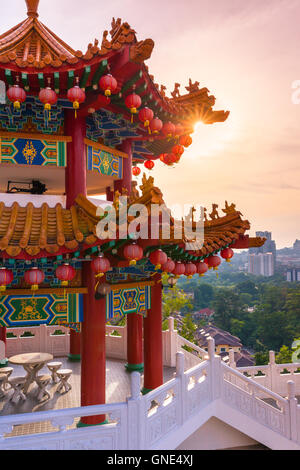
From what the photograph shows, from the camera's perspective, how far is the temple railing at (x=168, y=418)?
528cm

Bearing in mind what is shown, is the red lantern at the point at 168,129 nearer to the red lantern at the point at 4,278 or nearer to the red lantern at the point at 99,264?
the red lantern at the point at 99,264

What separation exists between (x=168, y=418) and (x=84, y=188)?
15.0ft

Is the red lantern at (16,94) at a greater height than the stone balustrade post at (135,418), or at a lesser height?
greater

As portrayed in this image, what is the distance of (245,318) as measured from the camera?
9325cm

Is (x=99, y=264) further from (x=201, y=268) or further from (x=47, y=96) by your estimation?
(x=47, y=96)

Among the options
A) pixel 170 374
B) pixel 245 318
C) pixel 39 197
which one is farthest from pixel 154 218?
pixel 245 318

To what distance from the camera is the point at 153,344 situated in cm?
866

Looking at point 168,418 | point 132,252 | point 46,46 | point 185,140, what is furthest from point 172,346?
point 46,46

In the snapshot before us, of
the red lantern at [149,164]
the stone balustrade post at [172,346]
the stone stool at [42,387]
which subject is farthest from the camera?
the stone balustrade post at [172,346]

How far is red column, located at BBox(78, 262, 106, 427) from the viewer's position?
670 centimetres

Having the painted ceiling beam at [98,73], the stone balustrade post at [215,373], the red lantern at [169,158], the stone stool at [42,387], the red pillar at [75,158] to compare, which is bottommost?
the stone stool at [42,387]

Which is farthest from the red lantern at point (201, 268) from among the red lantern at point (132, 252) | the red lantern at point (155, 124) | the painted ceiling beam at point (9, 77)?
the painted ceiling beam at point (9, 77)

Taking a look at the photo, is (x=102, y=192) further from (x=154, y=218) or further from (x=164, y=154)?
(x=154, y=218)

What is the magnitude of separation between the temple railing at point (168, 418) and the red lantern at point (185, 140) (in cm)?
517
